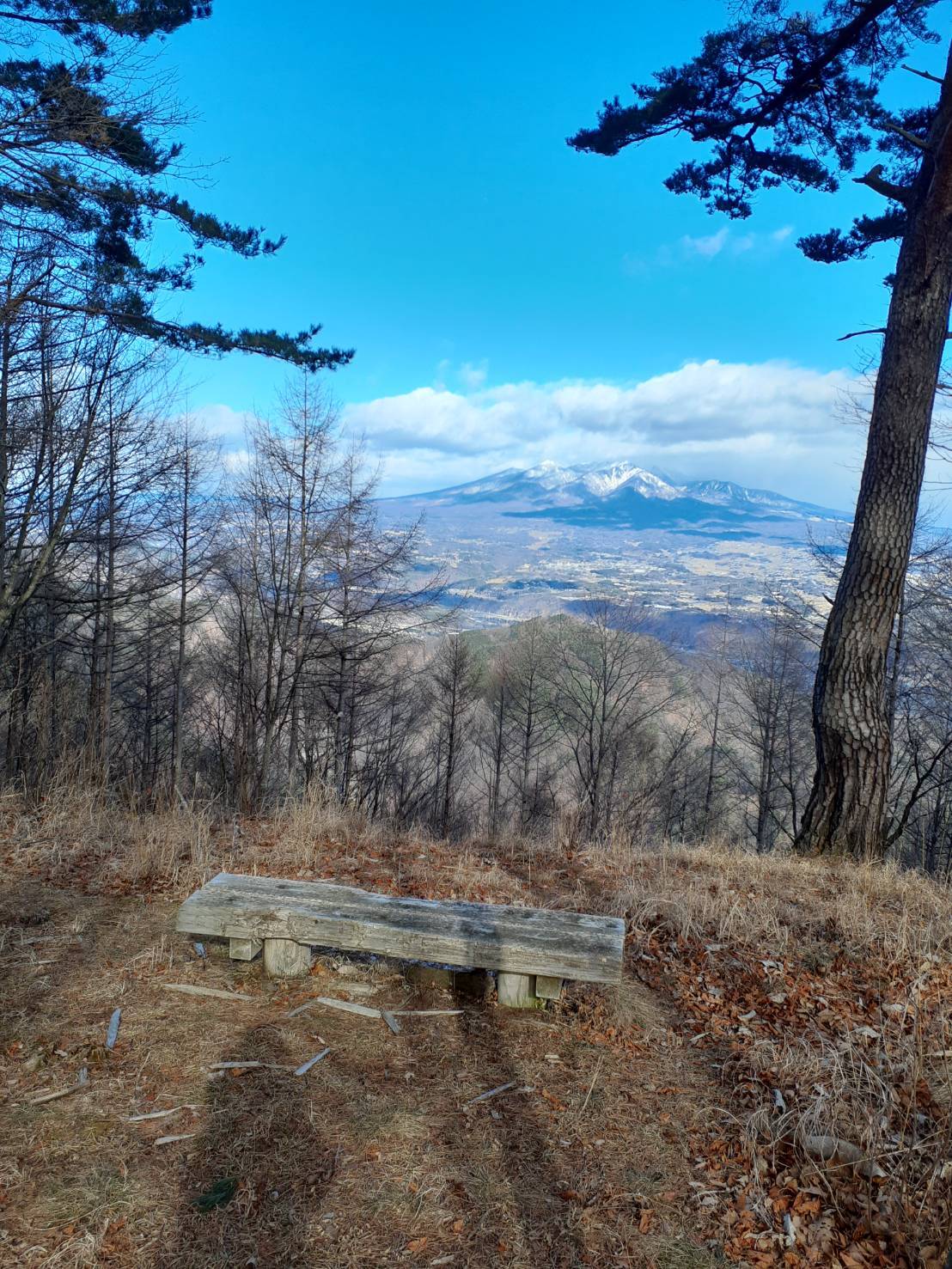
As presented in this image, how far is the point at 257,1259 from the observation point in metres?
1.97

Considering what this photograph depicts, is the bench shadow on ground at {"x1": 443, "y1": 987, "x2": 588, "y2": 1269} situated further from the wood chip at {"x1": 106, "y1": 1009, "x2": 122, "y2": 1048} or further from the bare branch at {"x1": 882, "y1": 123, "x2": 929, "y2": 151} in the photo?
the bare branch at {"x1": 882, "y1": 123, "x2": 929, "y2": 151}

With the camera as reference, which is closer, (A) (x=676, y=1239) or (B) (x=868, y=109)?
(A) (x=676, y=1239)

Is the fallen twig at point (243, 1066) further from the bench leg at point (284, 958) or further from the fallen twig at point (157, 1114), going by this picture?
the bench leg at point (284, 958)

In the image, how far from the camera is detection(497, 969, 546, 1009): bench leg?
3.36 m

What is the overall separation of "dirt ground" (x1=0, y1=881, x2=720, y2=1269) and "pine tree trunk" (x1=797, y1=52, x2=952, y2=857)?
313cm

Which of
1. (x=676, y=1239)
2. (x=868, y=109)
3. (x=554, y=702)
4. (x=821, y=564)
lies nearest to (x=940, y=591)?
(x=821, y=564)

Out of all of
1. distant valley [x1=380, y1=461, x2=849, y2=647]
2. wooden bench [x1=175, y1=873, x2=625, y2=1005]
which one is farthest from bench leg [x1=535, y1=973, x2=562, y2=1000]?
distant valley [x1=380, y1=461, x2=849, y2=647]

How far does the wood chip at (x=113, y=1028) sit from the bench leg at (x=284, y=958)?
26.2 inches

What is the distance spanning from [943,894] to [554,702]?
2001 cm

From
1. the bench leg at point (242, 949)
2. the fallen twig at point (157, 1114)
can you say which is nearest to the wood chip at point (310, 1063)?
the fallen twig at point (157, 1114)

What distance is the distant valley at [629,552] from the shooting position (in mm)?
27734

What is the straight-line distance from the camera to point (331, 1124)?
251 centimetres

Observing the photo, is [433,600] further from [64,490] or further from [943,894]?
[943,894]

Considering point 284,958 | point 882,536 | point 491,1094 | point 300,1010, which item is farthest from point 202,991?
point 882,536
